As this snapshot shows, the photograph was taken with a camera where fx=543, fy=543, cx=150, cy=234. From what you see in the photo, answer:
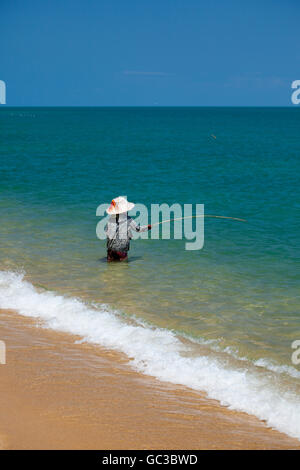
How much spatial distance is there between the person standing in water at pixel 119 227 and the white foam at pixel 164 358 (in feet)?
7.39

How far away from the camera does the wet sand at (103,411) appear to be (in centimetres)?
457

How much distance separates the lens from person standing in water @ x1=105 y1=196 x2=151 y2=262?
10664 millimetres

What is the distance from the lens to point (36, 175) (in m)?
27.3

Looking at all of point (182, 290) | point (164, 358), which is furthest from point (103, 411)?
point (182, 290)

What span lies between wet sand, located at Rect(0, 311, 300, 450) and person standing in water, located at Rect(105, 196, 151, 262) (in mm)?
4492

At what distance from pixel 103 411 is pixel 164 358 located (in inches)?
63.0

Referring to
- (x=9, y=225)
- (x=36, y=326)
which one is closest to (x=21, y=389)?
(x=36, y=326)

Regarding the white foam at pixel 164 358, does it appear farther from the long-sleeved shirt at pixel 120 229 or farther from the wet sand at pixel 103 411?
the long-sleeved shirt at pixel 120 229

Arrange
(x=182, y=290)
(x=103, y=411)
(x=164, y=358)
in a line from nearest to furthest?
(x=103, y=411) → (x=164, y=358) → (x=182, y=290)

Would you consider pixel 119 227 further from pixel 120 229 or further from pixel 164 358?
pixel 164 358

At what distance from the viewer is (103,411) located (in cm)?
509

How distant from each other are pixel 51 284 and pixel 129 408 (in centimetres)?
493
